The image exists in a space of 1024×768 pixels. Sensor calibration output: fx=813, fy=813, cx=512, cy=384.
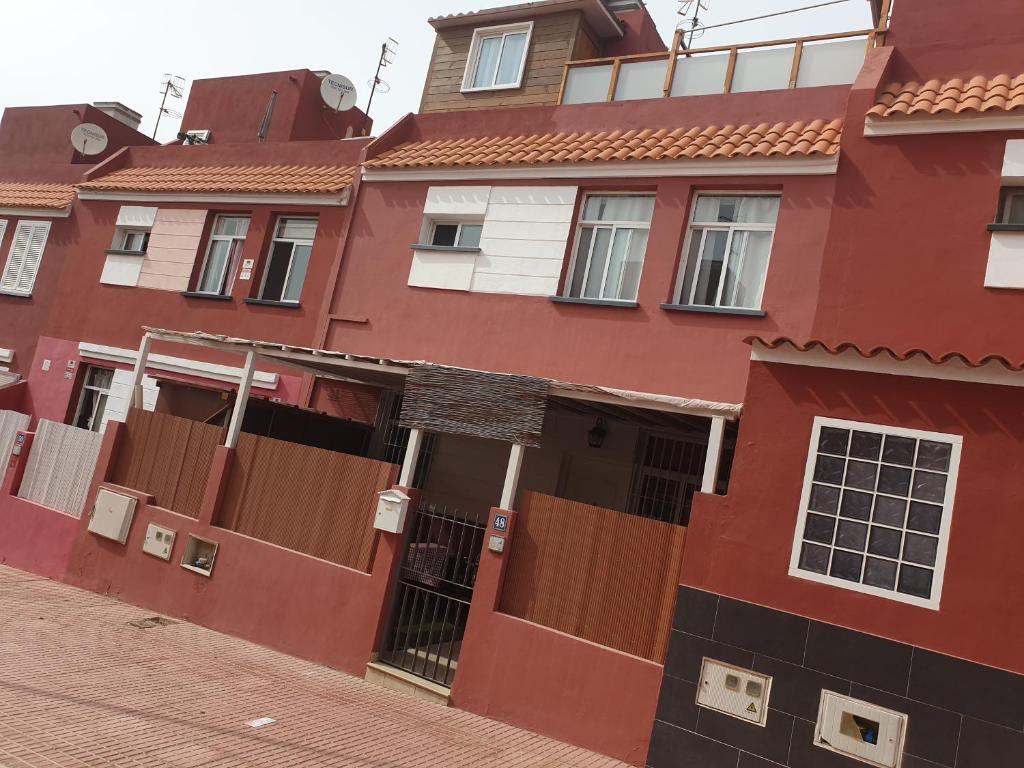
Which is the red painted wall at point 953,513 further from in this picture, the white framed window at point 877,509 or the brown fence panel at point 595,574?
the brown fence panel at point 595,574

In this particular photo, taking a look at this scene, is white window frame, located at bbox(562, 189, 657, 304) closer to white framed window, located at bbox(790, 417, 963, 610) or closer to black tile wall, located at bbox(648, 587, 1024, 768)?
white framed window, located at bbox(790, 417, 963, 610)

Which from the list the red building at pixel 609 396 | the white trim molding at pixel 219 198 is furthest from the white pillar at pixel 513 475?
the white trim molding at pixel 219 198

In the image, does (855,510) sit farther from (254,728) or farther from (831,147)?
(254,728)

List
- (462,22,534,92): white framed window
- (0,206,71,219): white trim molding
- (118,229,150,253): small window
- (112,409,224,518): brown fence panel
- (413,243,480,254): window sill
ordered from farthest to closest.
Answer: (0,206,71,219): white trim molding
(118,229,150,253): small window
(462,22,534,92): white framed window
(413,243,480,254): window sill
(112,409,224,518): brown fence panel

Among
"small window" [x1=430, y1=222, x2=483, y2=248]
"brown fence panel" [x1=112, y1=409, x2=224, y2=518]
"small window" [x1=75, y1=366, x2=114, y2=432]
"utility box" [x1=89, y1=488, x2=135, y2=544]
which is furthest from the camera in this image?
"small window" [x1=75, y1=366, x2=114, y2=432]

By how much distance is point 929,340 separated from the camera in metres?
8.30

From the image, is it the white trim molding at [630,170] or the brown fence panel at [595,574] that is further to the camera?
the white trim molding at [630,170]

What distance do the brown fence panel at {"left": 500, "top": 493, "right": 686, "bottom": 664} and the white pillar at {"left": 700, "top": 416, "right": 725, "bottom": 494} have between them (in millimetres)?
515

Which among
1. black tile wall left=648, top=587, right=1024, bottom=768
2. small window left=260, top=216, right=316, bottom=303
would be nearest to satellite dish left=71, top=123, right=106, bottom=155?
small window left=260, top=216, right=316, bottom=303

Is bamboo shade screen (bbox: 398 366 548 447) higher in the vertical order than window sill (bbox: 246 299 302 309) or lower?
lower

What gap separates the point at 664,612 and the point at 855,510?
1.94m

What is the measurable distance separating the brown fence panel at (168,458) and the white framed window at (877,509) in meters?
7.66

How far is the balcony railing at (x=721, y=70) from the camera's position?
10.2 metres

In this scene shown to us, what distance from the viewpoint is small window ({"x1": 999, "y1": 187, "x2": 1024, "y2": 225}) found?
8492mm
